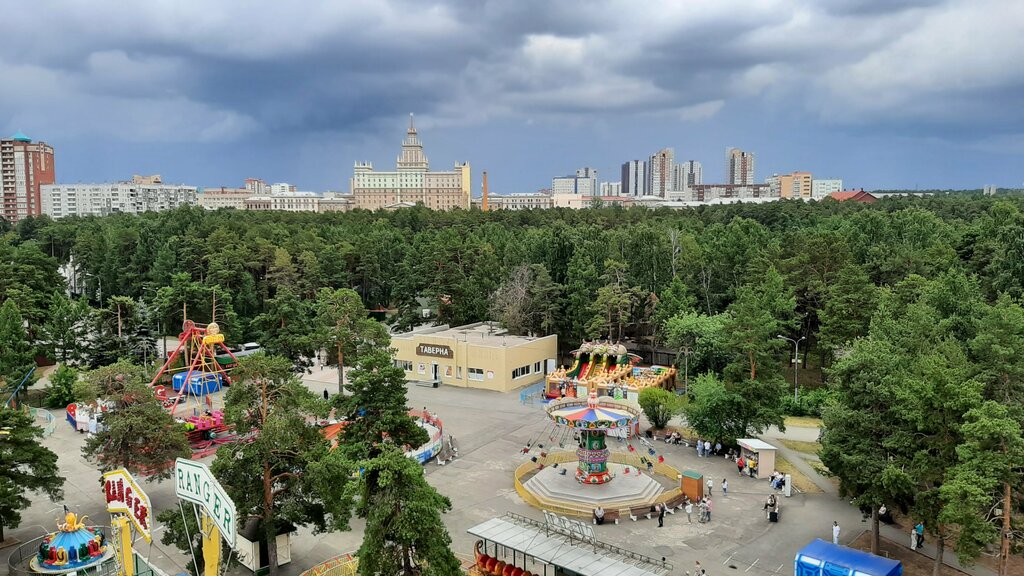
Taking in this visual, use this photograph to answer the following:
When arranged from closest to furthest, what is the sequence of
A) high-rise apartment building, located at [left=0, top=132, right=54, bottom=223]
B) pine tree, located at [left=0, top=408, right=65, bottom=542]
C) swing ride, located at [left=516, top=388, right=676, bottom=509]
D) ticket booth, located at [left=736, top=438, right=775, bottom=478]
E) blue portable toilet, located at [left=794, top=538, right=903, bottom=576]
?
blue portable toilet, located at [left=794, top=538, right=903, bottom=576] < pine tree, located at [left=0, top=408, right=65, bottom=542] < swing ride, located at [left=516, top=388, right=676, bottom=509] < ticket booth, located at [left=736, top=438, right=775, bottom=478] < high-rise apartment building, located at [left=0, top=132, right=54, bottom=223]

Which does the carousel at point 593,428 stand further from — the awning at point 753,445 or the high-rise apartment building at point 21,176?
the high-rise apartment building at point 21,176

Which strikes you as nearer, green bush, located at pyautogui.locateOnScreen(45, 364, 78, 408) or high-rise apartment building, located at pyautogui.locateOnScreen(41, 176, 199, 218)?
green bush, located at pyautogui.locateOnScreen(45, 364, 78, 408)

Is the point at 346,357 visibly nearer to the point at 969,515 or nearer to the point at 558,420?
the point at 558,420

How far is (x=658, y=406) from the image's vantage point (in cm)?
3372

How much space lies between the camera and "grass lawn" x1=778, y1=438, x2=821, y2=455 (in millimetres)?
31233

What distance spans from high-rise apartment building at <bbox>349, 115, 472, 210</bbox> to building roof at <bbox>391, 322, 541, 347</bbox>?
5326 inches

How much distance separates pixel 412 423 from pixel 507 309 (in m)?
24.2

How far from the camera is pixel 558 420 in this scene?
26.8 meters

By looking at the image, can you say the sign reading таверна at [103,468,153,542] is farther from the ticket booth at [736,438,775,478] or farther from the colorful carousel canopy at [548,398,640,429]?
the ticket booth at [736,438,775,478]

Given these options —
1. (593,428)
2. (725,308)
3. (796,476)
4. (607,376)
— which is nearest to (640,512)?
(593,428)

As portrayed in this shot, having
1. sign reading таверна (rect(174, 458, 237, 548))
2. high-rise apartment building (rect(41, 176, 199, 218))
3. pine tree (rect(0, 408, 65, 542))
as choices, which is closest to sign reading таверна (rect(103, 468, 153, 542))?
sign reading таверна (rect(174, 458, 237, 548))

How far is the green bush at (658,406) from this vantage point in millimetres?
33562

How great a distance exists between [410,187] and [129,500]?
173 m

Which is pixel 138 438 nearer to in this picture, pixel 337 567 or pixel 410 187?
pixel 337 567
